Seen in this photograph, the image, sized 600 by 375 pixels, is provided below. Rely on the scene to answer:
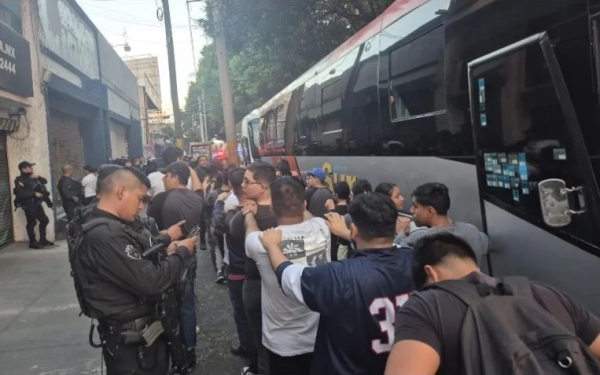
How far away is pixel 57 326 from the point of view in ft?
19.1

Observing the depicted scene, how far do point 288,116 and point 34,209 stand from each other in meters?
5.52

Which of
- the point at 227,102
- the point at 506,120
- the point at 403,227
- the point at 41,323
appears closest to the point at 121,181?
the point at 403,227

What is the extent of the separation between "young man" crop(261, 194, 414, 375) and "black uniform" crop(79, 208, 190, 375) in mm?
843

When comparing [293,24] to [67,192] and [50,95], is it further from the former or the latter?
[67,192]

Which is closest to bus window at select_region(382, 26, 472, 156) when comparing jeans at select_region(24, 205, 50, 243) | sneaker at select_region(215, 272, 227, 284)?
sneaker at select_region(215, 272, 227, 284)

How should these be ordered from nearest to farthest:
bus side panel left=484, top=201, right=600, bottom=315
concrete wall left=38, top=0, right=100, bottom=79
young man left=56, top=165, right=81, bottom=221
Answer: bus side panel left=484, top=201, right=600, bottom=315 → young man left=56, top=165, right=81, bottom=221 → concrete wall left=38, top=0, right=100, bottom=79

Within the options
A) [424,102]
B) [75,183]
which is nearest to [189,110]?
[75,183]

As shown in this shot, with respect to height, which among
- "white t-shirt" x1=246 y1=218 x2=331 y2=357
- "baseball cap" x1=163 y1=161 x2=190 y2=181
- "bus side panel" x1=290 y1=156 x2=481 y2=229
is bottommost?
"white t-shirt" x1=246 y1=218 x2=331 y2=357

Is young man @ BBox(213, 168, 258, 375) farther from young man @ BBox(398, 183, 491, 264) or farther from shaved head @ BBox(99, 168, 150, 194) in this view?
young man @ BBox(398, 183, 491, 264)

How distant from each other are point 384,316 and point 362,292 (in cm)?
13

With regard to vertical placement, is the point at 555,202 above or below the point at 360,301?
above

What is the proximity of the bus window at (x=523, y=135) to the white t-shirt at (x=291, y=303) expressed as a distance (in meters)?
1.22

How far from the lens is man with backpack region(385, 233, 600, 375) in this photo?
1.38 meters

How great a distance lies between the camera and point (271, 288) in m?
3.05
